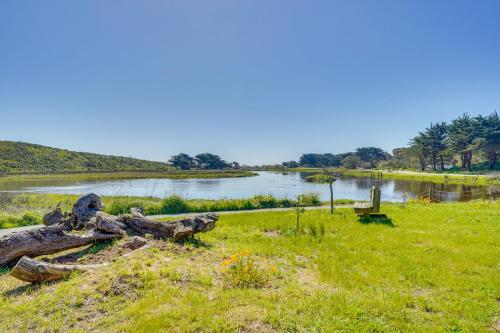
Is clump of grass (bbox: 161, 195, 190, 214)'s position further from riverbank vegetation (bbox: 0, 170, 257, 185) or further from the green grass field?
riverbank vegetation (bbox: 0, 170, 257, 185)

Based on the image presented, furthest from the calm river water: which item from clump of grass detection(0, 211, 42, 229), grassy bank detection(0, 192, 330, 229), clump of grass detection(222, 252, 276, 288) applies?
clump of grass detection(222, 252, 276, 288)

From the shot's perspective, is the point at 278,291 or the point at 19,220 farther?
the point at 19,220

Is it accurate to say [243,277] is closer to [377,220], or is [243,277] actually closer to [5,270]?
[5,270]

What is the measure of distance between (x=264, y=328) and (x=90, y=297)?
3.04m

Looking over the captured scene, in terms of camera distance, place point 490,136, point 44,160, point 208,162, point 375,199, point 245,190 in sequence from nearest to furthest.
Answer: point 375,199 → point 245,190 → point 490,136 → point 44,160 → point 208,162

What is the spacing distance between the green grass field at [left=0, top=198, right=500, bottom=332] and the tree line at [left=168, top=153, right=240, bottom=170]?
105 metres

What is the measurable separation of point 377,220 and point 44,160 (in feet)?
293

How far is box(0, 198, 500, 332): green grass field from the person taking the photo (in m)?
4.16

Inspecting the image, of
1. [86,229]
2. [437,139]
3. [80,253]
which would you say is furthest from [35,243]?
[437,139]

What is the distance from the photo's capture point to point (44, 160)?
252 ft

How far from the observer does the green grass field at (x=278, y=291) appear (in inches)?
164

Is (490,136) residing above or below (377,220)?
above

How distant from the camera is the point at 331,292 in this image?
5.28 m

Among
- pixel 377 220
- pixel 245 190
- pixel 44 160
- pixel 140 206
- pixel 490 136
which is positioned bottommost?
pixel 245 190
